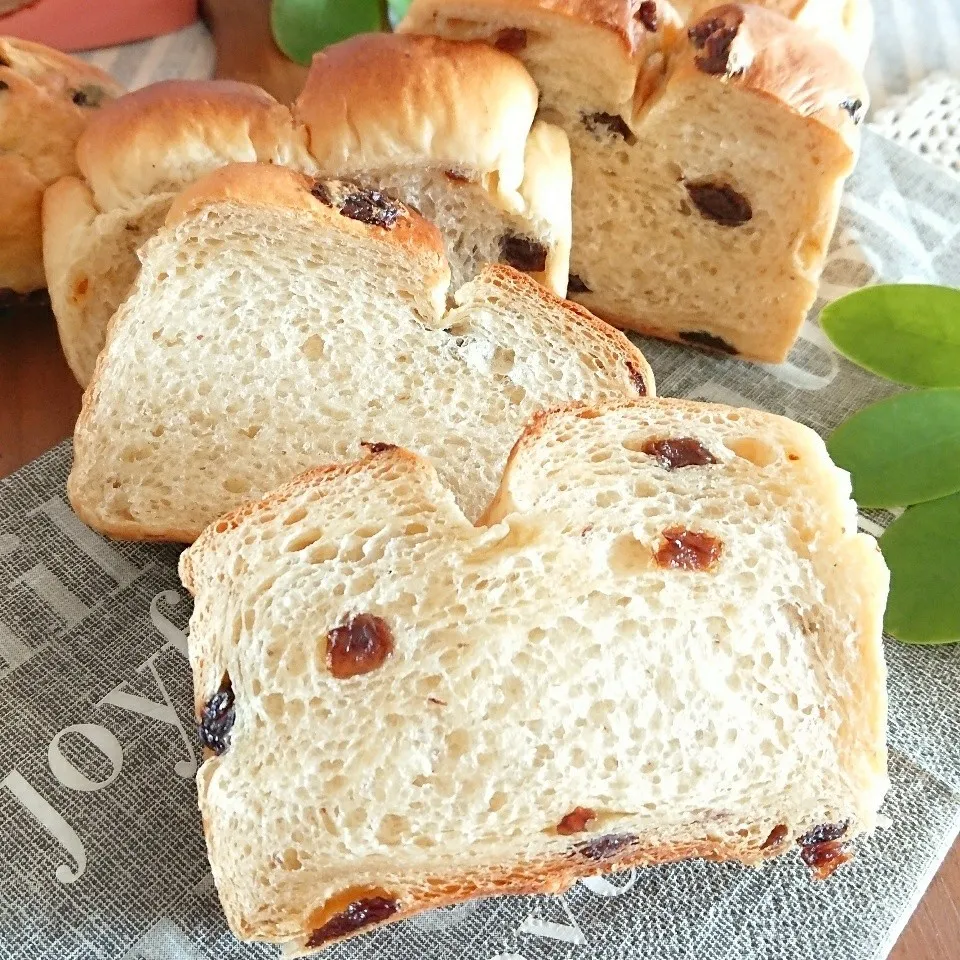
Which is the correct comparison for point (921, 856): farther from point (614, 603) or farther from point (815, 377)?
point (815, 377)

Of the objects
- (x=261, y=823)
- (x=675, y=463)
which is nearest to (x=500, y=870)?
(x=261, y=823)

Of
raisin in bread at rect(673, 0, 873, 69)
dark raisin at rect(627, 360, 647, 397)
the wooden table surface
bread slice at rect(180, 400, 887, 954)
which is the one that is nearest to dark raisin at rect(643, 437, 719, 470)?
bread slice at rect(180, 400, 887, 954)

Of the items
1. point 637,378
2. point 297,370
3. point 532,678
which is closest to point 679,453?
point 637,378

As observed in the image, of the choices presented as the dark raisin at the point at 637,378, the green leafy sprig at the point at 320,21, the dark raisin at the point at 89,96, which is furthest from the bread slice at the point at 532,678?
the green leafy sprig at the point at 320,21

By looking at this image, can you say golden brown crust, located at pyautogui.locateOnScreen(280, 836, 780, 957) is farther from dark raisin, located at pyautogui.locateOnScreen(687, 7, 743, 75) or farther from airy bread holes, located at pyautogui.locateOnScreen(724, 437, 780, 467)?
dark raisin, located at pyautogui.locateOnScreen(687, 7, 743, 75)

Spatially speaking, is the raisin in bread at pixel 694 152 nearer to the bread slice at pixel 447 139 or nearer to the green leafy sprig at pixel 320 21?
the bread slice at pixel 447 139

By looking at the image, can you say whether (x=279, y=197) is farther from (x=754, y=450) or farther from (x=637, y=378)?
(x=754, y=450)
